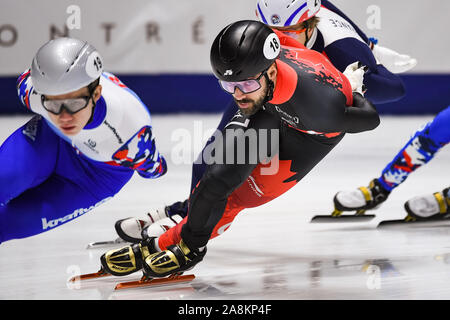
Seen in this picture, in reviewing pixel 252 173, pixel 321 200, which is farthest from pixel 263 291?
pixel 321 200

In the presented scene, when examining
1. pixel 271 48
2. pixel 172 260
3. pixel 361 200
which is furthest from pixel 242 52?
pixel 361 200

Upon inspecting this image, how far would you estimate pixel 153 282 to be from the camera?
3.35m

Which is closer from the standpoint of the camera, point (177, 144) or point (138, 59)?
point (177, 144)

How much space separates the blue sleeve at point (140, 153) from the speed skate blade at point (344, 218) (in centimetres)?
146

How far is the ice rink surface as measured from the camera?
3.20 meters

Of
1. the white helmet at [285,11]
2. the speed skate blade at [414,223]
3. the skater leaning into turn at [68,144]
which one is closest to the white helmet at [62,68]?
the skater leaning into turn at [68,144]

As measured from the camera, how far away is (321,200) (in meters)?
5.40

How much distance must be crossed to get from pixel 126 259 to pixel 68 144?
60cm

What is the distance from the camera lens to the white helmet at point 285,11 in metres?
3.88

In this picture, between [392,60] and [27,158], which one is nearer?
[27,158]

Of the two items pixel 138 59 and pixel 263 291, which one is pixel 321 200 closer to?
pixel 263 291
